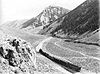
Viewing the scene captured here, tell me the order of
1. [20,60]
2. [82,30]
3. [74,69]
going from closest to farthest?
[20,60] < [74,69] < [82,30]

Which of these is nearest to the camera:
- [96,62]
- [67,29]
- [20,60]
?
[20,60]

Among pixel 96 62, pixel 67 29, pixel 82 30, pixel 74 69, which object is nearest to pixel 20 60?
pixel 74 69

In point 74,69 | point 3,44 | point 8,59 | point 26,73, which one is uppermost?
point 3,44

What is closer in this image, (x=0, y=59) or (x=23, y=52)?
(x=0, y=59)

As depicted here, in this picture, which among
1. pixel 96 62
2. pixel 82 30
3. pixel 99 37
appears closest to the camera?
pixel 96 62

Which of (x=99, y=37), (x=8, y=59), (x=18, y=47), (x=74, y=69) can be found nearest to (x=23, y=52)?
(x=18, y=47)

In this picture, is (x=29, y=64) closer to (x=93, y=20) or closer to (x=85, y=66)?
(x=85, y=66)

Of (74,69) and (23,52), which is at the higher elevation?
(23,52)

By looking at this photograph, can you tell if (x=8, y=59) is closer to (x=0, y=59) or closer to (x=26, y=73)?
(x=0, y=59)

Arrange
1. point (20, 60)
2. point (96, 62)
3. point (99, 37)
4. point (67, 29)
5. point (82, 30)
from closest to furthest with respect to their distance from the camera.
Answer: point (20, 60) → point (96, 62) → point (99, 37) → point (82, 30) → point (67, 29)
